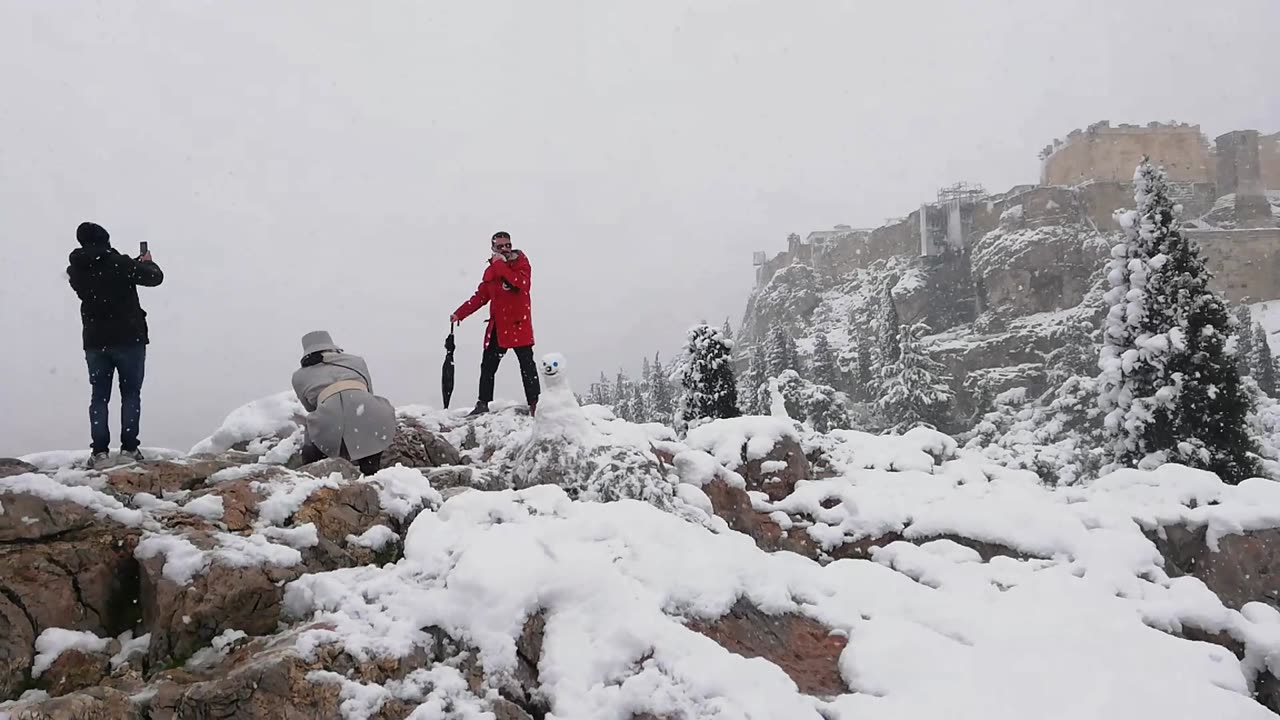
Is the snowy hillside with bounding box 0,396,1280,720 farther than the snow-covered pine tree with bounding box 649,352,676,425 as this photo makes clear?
No

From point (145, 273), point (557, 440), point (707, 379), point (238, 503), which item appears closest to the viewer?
point (238, 503)

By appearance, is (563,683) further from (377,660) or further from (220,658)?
(220,658)

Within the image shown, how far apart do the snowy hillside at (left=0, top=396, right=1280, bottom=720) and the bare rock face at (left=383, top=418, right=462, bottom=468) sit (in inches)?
59.3

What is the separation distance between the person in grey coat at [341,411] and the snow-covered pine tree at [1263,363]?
6444cm

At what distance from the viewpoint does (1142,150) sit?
253 ft

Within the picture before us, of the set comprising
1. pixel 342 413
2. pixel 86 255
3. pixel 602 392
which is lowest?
pixel 602 392

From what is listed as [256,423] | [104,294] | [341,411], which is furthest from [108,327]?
[256,423]

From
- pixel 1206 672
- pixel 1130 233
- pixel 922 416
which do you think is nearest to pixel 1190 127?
pixel 922 416

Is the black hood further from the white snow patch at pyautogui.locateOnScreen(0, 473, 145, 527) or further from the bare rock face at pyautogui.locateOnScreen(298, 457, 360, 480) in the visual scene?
the bare rock face at pyautogui.locateOnScreen(298, 457, 360, 480)

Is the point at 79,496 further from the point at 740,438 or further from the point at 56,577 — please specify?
the point at 740,438

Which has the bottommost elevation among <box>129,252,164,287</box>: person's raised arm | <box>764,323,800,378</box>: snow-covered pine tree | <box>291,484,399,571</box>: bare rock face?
<box>764,323,800,378</box>: snow-covered pine tree

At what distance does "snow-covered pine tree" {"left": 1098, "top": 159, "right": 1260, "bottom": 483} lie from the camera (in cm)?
1622

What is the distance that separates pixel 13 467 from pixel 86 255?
2047 mm

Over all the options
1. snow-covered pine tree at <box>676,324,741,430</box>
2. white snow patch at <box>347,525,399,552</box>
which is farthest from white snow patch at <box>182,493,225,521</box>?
snow-covered pine tree at <box>676,324,741,430</box>
